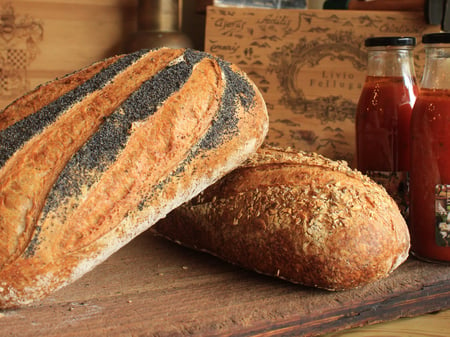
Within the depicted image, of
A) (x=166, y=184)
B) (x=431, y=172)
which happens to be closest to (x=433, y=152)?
(x=431, y=172)

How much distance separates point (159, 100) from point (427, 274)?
0.61 metres

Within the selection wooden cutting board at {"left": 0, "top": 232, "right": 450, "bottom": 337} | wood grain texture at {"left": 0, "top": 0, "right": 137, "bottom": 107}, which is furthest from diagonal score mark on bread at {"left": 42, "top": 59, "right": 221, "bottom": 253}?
wood grain texture at {"left": 0, "top": 0, "right": 137, "bottom": 107}

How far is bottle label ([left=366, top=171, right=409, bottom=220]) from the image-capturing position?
1.26m

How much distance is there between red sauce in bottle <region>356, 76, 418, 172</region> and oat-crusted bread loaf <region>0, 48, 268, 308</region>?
0.28m

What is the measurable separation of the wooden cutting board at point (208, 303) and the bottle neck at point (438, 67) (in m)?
0.36

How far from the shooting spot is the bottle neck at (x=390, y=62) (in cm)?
126

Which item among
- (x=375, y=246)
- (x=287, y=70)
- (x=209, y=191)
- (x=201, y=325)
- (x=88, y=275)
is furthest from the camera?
(x=287, y=70)

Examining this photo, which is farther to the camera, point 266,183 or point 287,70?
point 287,70

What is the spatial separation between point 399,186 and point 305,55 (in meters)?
0.84

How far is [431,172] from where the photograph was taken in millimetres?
1135

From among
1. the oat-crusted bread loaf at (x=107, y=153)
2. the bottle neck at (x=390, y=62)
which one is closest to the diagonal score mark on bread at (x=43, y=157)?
the oat-crusted bread loaf at (x=107, y=153)

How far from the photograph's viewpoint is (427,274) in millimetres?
1104

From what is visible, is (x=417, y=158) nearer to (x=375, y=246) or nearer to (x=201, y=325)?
(x=375, y=246)

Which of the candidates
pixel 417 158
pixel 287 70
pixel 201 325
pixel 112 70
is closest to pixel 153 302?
pixel 201 325
